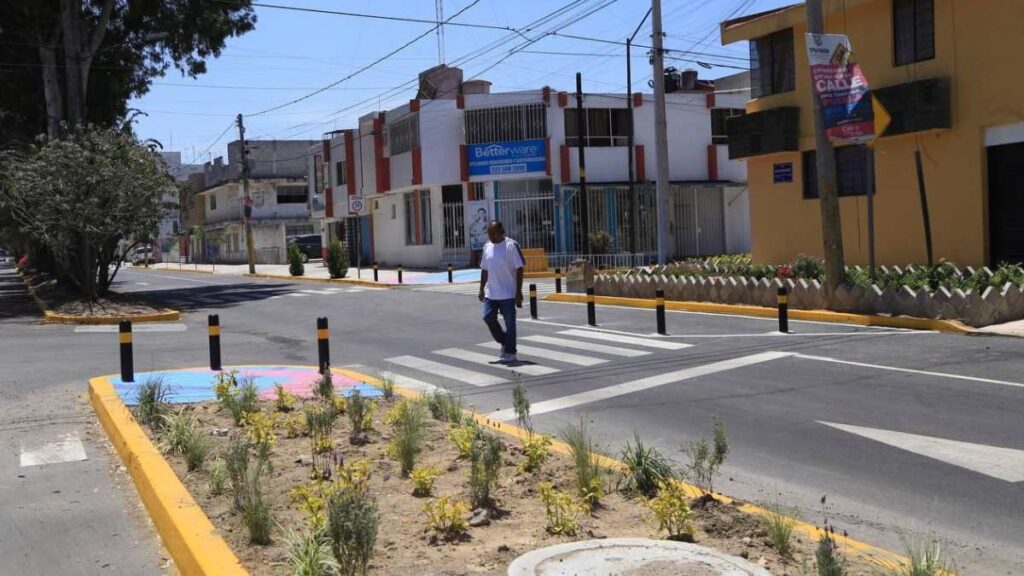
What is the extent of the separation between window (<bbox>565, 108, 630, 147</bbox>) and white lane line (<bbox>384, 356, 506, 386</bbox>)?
2588 cm

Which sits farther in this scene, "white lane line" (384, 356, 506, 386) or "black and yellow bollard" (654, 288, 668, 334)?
"black and yellow bollard" (654, 288, 668, 334)

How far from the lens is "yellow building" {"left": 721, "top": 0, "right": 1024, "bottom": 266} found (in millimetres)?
19125

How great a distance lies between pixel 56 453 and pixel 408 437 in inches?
129

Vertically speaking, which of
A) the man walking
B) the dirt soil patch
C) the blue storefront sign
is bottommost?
the dirt soil patch

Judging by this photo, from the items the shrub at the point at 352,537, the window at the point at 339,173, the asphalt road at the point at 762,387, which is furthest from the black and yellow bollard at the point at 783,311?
the window at the point at 339,173

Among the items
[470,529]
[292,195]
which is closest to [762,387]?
[470,529]

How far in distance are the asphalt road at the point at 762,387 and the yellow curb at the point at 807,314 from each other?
46cm

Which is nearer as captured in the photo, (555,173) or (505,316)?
(505,316)

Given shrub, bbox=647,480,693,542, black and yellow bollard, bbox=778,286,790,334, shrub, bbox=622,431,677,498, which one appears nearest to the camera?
shrub, bbox=647,480,693,542

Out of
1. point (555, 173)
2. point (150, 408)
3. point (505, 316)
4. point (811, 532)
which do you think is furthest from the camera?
point (555, 173)

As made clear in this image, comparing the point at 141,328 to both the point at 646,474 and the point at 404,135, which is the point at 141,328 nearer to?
the point at 646,474

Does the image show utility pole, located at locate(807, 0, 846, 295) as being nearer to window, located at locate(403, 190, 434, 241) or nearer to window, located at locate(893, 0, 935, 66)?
window, located at locate(893, 0, 935, 66)

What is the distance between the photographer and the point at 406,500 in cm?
597

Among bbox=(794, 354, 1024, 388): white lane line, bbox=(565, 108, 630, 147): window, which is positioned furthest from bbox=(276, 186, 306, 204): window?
bbox=(794, 354, 1024, 388): white lane line
